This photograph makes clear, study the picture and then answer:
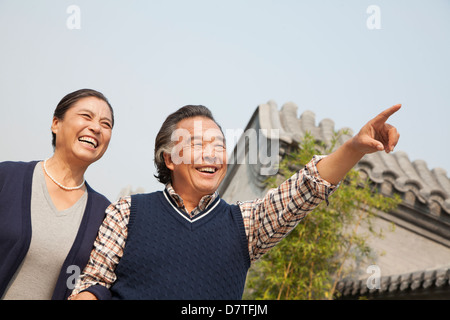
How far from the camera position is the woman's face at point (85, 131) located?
2.51m

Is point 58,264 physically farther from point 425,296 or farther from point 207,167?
point 425,296

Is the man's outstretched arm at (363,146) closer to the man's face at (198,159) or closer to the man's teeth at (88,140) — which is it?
the man's face at (198,159)

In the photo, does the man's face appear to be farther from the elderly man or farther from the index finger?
the index finger

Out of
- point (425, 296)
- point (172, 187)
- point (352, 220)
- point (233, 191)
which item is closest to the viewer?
point (172, 187)

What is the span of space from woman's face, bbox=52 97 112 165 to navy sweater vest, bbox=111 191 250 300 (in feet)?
1.25

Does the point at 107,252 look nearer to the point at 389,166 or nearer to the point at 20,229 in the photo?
the point at 20,229

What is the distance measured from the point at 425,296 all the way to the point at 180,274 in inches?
215

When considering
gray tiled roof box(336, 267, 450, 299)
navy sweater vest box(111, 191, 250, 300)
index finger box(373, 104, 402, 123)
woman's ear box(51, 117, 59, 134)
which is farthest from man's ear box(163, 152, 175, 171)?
gray tiled roof box(336, 267, 450, 299)

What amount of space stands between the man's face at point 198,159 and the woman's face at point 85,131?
38 centimetres

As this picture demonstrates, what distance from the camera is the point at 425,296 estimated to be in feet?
21.8

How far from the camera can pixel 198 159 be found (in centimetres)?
233

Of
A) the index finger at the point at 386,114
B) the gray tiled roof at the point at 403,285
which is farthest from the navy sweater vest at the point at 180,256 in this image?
the gray tiled roof at the point at 403,285

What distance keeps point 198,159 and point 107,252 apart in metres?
0.57

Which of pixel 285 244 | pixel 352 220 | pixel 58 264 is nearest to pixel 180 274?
pixel 58 264
